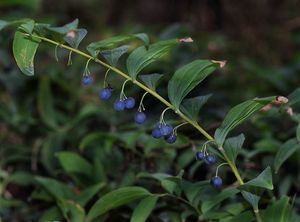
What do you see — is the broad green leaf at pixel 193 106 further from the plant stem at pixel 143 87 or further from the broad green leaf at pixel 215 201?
the broad green leaf at pixel 215 201

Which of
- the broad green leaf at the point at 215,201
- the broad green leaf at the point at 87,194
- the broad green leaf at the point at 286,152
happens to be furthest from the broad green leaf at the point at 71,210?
the broad green leaf at the point at 286,152

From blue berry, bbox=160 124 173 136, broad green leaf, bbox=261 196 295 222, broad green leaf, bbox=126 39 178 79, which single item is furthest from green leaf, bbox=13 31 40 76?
broad green leaf, bbox=261 196 295 222

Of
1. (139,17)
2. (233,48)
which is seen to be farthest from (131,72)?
(139,17)

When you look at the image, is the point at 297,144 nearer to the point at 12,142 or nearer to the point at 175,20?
the point at 12,142

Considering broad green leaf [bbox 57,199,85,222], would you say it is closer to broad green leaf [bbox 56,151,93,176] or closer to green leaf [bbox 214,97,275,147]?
broad green leaf [bbox 56,151,93,176]

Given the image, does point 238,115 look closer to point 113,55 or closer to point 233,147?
point 233,147
